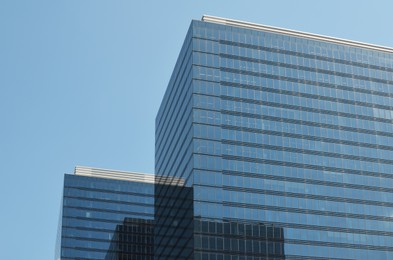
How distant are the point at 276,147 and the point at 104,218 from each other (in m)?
78.0

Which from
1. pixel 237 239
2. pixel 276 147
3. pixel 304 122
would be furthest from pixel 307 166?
pixel 237 239

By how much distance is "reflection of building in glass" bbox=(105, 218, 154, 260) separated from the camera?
187 meters

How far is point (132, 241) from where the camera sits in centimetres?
18975

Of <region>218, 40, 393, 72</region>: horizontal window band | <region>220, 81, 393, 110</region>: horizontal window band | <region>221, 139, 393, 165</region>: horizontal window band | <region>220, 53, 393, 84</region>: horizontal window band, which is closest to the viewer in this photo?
<region>221, 139, 393, 165</region>: horizontal window band

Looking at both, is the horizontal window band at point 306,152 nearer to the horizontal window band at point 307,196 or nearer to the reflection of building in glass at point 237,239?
the horizontal window band at point 307,196

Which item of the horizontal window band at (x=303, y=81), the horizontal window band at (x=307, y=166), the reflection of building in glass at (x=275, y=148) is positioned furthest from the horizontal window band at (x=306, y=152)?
the horizontal window band at (x=303, y=81)

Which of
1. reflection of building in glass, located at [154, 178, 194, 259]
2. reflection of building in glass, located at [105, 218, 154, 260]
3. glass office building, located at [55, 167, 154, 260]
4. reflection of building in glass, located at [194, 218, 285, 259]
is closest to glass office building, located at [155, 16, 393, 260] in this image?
reflection of building in glass, located at [194, 218, 285, 259]

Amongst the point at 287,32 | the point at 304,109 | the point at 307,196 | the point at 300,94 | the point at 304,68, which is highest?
the point at 287,32

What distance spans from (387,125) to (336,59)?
1491cm

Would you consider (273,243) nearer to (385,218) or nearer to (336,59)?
(385,218)

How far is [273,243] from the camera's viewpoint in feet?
381

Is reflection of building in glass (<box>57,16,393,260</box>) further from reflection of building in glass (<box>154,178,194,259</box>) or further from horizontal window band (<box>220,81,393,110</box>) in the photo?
reflection of building in glass (<box>154,178,194,259</box>)

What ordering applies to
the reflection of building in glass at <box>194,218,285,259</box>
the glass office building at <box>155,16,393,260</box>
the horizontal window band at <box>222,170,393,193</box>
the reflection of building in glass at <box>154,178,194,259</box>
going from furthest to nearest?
the horizontal window band at <box>222,170,393,193</box>, the reflection of building in glass at <box>154,178,194,259</box>, the glass office building at <box>155,16,393,260</box>, the reflection of building in glass at <box>194,218,285,259</box>

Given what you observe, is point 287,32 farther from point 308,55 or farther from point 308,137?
point 308,137
